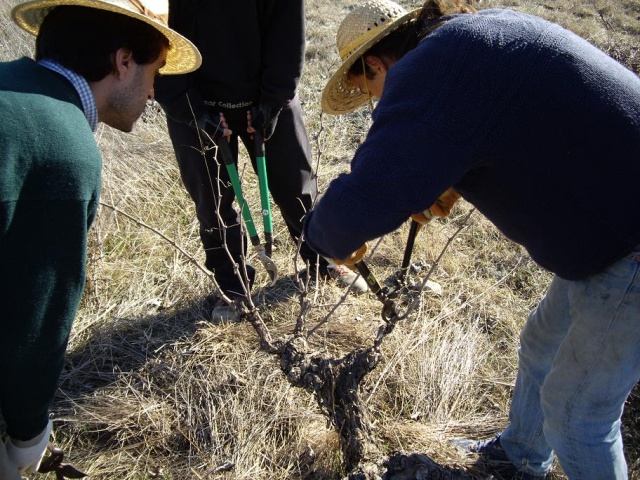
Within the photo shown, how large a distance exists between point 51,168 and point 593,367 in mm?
1529

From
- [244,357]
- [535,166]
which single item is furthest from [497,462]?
[535,166]

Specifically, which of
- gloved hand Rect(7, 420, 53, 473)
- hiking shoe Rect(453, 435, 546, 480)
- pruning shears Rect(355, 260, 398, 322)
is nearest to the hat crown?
pruning shears Rect(355, 260, 398, 322)

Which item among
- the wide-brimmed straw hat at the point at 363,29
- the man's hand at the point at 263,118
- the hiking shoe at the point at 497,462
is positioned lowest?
the hiking shoe at the point at 497,462

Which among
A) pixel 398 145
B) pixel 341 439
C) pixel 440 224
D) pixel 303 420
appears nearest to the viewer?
pixel 398 145

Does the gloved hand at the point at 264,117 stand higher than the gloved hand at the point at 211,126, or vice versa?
the gloved hand at the point at 264,117

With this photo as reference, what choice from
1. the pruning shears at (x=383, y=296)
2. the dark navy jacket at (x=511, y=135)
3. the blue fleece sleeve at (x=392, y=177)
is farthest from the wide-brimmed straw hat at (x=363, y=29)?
the pruning shears at (x=383, y=296)

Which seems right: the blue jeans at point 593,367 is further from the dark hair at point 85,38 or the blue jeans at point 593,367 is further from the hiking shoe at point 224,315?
the hiking shoe at point 224,315

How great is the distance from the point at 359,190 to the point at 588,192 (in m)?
0.56

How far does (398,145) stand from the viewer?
1.25 m

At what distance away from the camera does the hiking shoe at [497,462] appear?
7.21ft

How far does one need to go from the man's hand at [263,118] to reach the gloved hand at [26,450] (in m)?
1.67

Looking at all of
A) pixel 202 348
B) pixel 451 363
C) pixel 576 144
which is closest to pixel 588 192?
pixel 576 144

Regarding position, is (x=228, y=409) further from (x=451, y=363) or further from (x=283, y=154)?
(x=283, y=154)

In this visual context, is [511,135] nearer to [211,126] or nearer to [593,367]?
[593,367]
